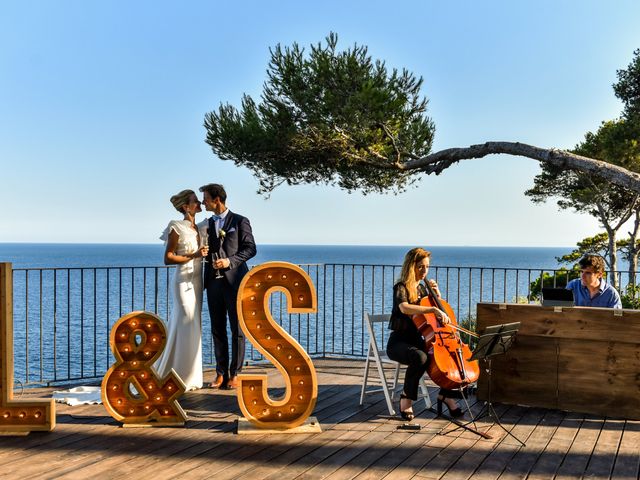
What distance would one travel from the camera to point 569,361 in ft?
15.1

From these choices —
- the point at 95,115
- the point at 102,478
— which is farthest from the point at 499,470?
the point at 95,115

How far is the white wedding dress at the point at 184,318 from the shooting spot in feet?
16.6

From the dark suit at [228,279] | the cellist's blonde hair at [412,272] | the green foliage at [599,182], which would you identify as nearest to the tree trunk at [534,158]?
the green foliage at [599,182]

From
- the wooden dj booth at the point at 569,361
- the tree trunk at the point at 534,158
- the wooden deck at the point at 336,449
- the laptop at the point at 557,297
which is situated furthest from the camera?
the tree trunk at the point at 534,158

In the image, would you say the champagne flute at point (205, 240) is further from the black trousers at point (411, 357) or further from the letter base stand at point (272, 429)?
the black trousers at point (411, 357)

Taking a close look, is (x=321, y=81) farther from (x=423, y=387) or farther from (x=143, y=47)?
(x=143, y=47)

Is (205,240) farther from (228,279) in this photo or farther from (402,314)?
(402,314)

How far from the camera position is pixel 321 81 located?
923cm

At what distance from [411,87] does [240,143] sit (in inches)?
117

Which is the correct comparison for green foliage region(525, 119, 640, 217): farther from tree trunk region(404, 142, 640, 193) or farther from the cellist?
the cellist

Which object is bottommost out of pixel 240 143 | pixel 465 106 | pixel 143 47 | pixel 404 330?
Result: pixel 404 330

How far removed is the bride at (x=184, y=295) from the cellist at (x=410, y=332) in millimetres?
1666

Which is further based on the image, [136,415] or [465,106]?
[465,106]

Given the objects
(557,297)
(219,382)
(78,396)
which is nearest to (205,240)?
(219,382)
